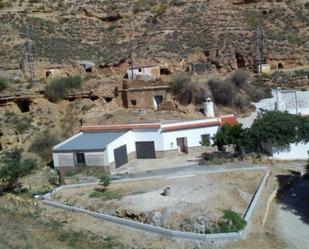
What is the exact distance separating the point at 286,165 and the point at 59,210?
35.3 feet

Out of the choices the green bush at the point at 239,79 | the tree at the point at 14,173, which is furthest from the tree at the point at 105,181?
the green bush at the point at 239,79

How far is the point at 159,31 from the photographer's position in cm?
4984

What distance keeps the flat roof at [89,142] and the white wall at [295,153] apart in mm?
8415

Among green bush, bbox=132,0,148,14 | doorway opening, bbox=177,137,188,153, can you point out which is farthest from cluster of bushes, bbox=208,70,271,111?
green bush, bbox=132,0,148,14

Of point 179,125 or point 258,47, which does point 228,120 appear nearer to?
point 179,125

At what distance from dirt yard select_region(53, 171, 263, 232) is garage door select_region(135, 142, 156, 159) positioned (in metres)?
4.81

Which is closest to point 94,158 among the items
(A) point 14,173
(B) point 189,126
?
(A) point 14,173

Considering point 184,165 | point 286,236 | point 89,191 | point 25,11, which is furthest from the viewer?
point 25,11

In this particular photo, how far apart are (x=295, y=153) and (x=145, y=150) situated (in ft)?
26.2

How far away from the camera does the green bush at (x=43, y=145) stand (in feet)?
104

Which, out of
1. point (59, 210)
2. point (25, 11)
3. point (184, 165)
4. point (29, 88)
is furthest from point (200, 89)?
point (25, 11)

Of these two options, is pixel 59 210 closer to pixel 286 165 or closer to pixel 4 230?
pixel 4 230

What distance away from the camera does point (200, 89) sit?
1393 inches

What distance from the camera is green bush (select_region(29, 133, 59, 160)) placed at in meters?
31.7
